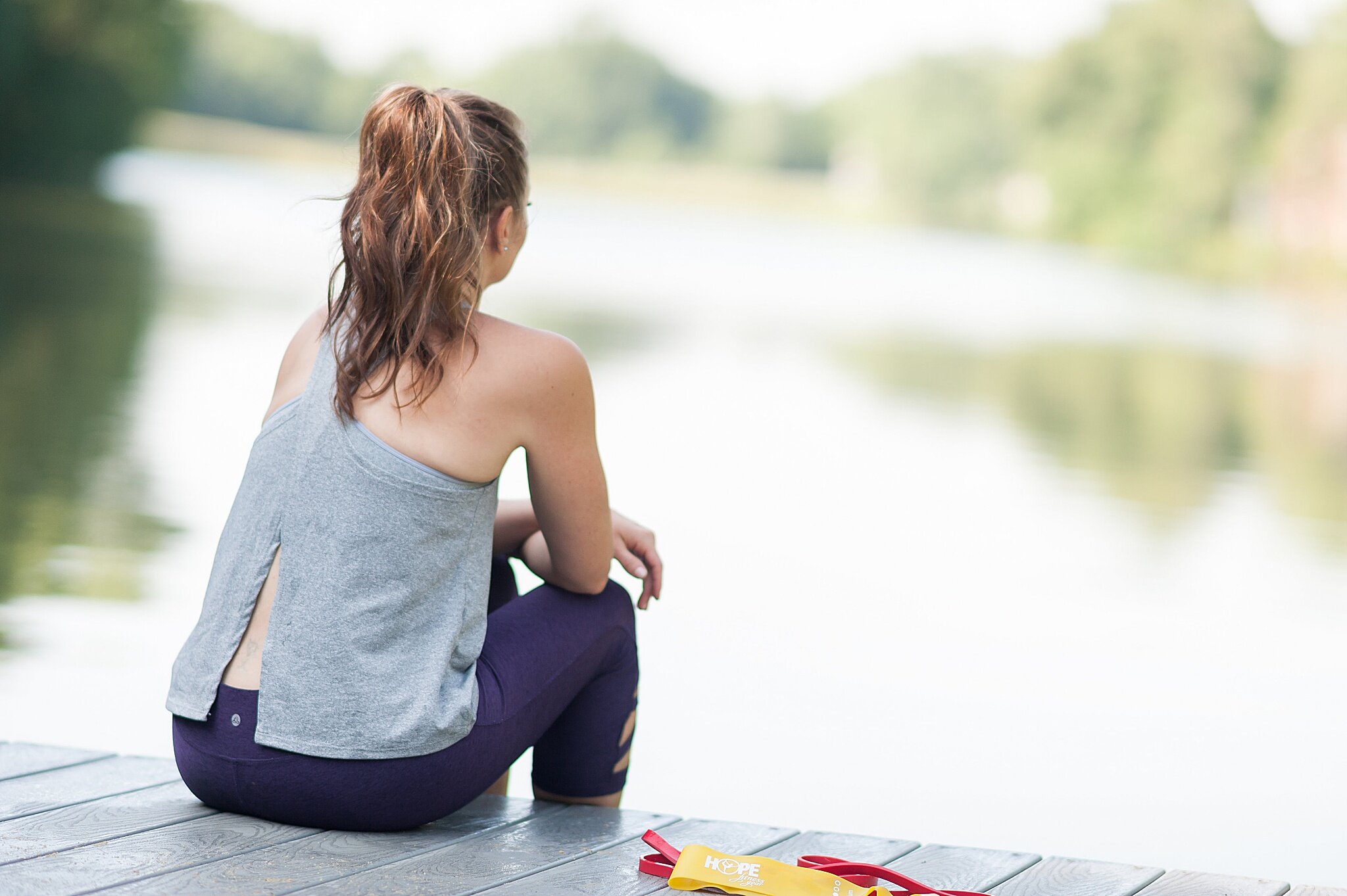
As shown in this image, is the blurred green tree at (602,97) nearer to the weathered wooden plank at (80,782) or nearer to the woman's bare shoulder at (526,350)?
the weathered wooden plank at (80,782)

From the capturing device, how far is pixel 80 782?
176 cm

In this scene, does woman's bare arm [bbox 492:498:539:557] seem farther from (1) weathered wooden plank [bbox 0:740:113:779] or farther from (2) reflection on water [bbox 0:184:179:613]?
(2) reflection on water [bbox 0:184:179:613]

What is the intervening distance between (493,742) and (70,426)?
4.22m

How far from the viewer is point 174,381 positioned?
674 centimetres

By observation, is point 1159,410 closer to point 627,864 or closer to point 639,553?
point 639,553

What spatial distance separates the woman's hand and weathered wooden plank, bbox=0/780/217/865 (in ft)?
1.71

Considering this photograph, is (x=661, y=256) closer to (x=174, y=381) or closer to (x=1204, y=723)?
(x=174, y=381)

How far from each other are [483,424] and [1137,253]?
37.3m

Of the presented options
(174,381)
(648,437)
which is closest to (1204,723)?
(648,437)

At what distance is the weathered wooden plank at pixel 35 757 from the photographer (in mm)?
1787

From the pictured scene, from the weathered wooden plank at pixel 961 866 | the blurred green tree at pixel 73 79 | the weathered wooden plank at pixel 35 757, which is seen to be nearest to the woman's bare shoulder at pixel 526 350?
the weathered wooden plank at pixel 961 866

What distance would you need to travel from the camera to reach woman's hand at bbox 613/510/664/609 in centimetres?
183

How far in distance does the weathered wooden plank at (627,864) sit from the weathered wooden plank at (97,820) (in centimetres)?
37

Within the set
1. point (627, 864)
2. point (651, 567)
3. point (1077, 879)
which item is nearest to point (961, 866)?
point (1077, 879)
